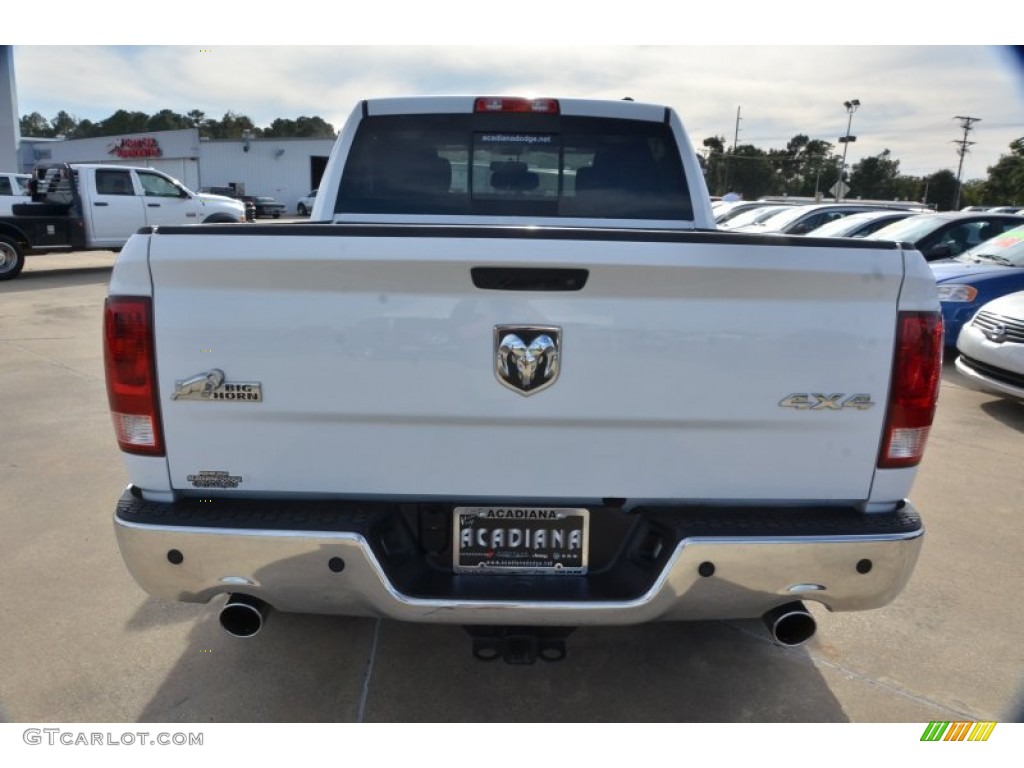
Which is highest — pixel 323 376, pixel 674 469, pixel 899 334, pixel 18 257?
pixel 899 334

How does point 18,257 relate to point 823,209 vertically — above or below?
below

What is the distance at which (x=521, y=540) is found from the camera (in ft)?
7.34

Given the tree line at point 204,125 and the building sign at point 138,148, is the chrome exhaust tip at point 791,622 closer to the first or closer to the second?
the building sign at point 138,148

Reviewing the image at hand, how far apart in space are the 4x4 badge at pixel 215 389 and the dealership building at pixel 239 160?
48.9 metres

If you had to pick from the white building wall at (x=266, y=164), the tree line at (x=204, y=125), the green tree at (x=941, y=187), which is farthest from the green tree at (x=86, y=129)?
the green tree at (x=941, y=187)

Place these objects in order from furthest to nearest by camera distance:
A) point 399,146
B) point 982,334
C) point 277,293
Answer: point 982,334 → point 399,146 → point 277,293

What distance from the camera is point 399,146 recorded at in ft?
12.2

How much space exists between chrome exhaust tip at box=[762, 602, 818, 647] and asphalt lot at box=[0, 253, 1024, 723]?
47cm

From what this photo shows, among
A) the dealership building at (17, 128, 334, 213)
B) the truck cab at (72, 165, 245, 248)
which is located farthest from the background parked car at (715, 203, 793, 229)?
the dealership building at (17, 128, 334, 213)

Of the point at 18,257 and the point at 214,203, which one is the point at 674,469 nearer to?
the point at 18,257

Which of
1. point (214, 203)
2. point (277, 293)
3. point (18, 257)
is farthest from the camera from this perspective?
point (214, 203)

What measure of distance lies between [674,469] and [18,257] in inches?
632

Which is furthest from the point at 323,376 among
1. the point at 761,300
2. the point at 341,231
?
the point at 761,300

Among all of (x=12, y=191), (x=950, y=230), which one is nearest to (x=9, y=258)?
(x=12, y=191)
